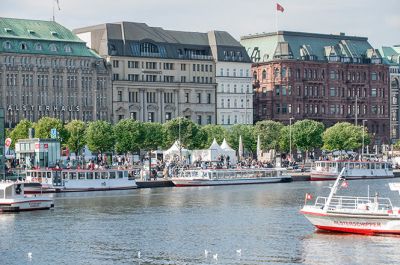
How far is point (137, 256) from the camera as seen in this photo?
72.4 metres

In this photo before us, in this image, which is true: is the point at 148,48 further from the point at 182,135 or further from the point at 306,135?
the point at 306,135

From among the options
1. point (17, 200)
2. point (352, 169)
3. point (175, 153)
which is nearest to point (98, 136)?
point (175, 153)

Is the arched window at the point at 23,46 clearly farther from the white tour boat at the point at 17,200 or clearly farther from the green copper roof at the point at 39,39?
the white tour boat at the point at 17,200

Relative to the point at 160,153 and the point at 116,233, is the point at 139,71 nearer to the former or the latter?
the point at 160,153

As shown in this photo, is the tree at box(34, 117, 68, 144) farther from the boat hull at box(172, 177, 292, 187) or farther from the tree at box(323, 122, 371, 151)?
the tree at box(323, 122, 371, 151)

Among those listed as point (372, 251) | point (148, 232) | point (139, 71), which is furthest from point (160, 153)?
point (372, 251)

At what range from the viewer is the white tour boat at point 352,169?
163 meters

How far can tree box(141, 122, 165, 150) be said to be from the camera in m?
173

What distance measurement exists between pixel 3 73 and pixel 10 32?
251 inches

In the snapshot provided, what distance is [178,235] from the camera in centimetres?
8350

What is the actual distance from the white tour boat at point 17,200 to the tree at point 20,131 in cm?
6011

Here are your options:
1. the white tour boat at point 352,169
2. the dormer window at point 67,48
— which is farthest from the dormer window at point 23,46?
the white tour boat at point 352,169

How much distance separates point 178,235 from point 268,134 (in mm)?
109346

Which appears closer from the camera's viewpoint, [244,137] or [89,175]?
[89,175]
